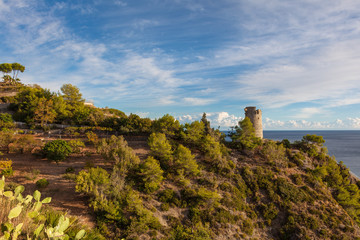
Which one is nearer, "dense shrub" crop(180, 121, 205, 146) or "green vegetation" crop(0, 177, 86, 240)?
"green vegetation" crop(0, 177, 86, 240)

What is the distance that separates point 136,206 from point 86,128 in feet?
98.4

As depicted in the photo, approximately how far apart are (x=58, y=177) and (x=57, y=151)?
190 inches

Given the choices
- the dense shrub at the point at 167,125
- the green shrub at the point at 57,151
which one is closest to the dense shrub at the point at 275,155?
the dense shrub at the point at 167,125

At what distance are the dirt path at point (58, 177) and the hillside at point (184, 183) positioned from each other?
13 centimetres

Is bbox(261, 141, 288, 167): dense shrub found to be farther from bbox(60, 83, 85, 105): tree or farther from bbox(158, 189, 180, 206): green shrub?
bbox(60, 83, 85, 105): tree

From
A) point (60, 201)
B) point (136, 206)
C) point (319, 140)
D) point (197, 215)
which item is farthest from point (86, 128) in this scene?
point (319, 140)

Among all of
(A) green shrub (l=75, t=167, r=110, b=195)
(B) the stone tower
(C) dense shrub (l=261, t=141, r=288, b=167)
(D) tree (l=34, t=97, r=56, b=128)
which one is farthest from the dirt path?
(B) the stone tower

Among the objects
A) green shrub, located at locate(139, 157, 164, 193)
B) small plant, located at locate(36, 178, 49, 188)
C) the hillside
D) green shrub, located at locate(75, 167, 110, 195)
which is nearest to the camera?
green shrub, located at locate(75, 167, 110, 195)

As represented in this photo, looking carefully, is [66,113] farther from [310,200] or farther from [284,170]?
[310,200]

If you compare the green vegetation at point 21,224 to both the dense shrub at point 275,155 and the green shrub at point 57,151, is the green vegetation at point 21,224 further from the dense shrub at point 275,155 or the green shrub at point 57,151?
the dense shrub at point 275,155

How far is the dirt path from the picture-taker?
21047mm

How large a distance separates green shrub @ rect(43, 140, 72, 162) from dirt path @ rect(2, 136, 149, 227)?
4.00 ft

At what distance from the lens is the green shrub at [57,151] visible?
94.8ft

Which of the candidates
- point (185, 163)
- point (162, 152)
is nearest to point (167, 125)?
point (162, 152)
